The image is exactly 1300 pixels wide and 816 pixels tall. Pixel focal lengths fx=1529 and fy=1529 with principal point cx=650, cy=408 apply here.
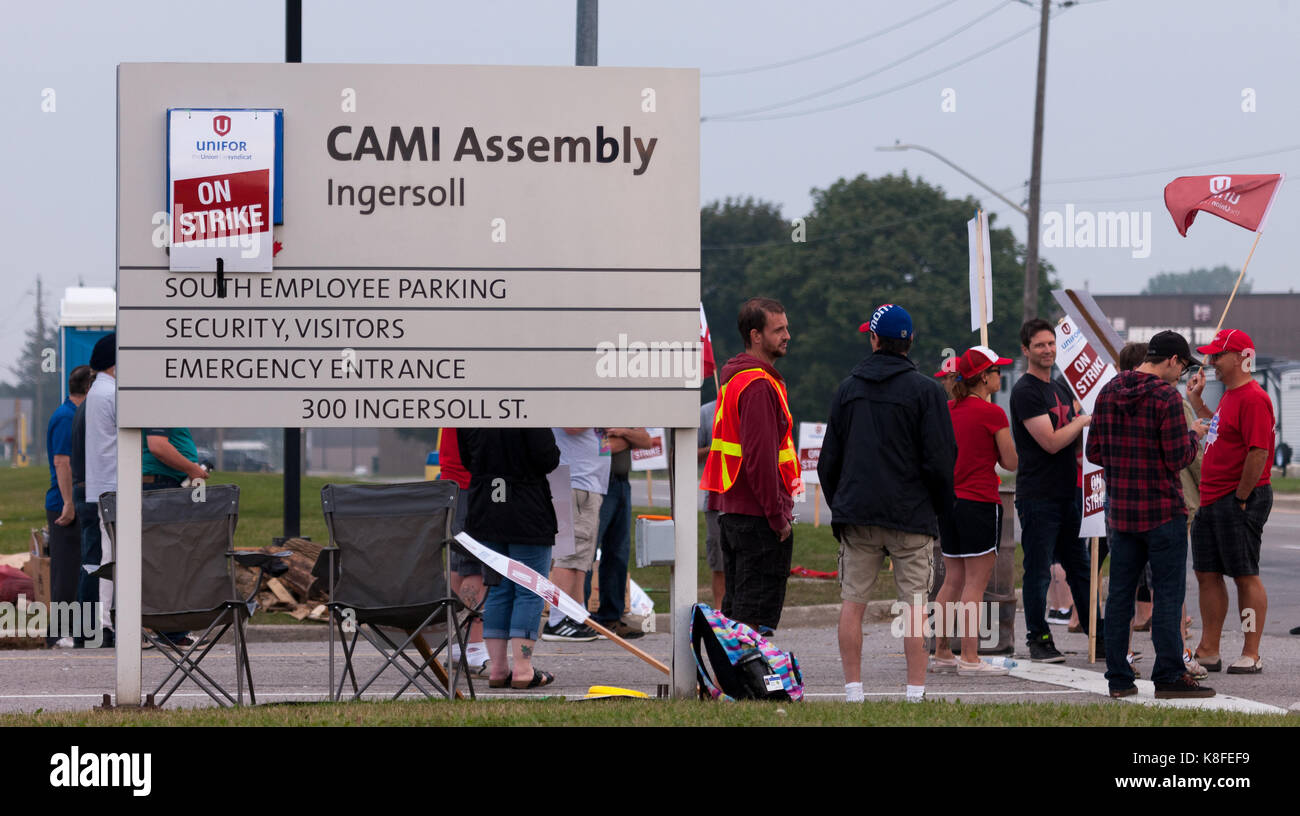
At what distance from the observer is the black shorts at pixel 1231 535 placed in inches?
356

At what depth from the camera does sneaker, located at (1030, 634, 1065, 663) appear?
9.49m

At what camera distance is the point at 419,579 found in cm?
769

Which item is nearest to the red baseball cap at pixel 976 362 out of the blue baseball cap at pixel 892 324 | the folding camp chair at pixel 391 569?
the blue baseball cap at pixel 892 324

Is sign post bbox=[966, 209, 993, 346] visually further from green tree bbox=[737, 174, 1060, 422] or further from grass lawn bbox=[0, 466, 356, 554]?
green tree bbox=[737, 174, 1060, 422]

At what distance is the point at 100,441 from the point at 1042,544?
6.32 metres

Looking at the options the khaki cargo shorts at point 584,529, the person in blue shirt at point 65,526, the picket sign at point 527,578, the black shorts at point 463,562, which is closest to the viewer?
the picket sign at point 527,578

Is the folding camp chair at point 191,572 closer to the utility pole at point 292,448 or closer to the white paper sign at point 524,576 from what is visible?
the white paper sign at point 524,576

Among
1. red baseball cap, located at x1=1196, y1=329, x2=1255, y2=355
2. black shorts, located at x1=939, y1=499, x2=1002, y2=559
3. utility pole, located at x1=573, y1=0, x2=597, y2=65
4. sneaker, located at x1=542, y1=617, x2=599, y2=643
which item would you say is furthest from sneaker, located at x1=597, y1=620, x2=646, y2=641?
utility pole, located at x1=573, y1=0, x2=597, y2=65

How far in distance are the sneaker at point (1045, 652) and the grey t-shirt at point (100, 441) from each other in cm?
620

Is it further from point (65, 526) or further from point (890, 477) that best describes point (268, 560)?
point (65, 526)

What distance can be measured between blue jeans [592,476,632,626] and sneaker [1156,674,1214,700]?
4.25 meters

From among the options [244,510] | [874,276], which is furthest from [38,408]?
[244,510]
